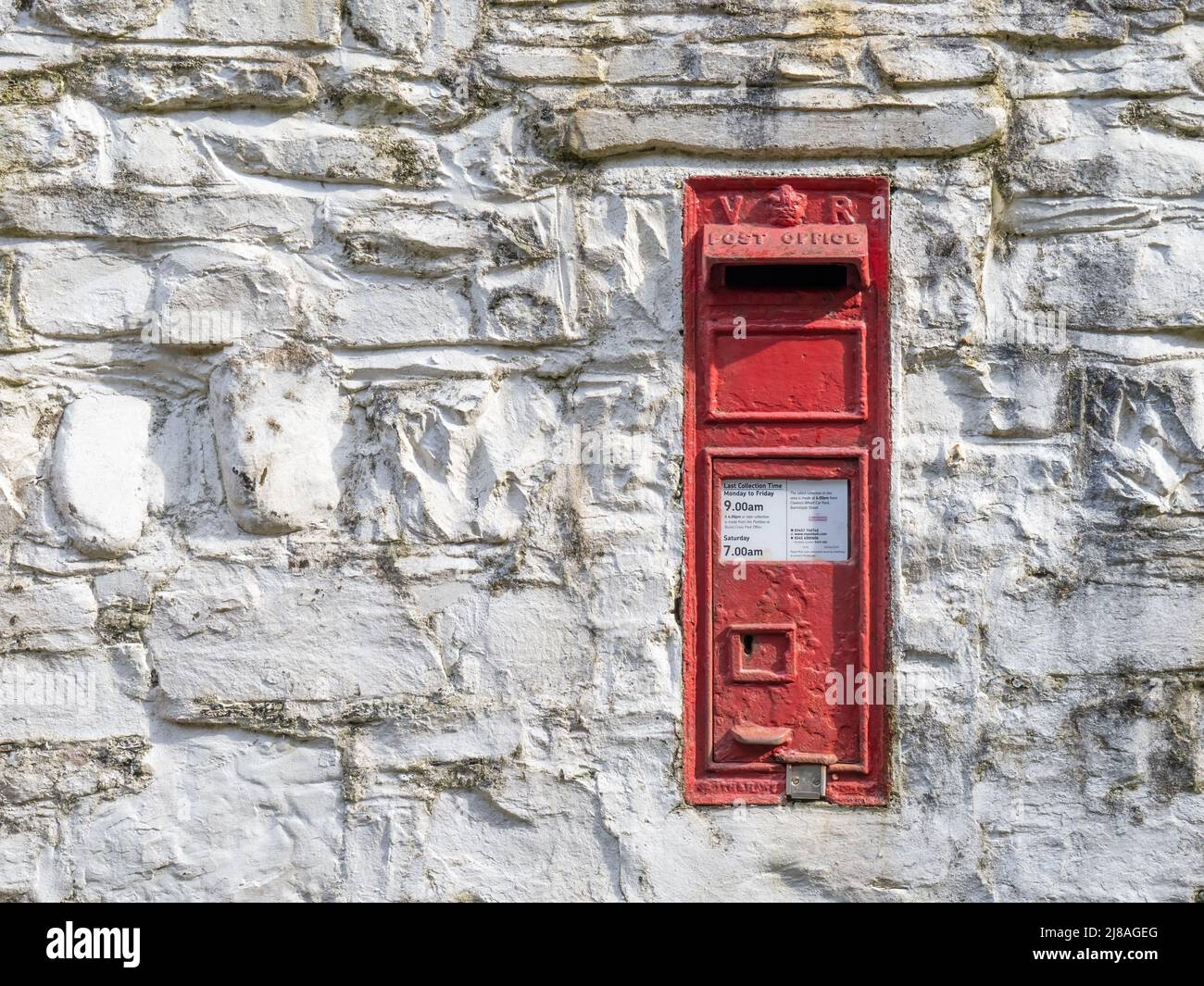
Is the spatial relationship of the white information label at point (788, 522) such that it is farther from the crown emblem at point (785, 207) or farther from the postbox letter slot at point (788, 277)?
the crown emblem at point (785, 207)

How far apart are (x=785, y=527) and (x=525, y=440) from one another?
629mm

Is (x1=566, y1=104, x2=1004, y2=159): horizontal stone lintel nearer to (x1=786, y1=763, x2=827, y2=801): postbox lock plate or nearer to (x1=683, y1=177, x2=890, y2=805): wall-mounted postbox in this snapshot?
(x1=683, y1=177, x2=890, y2=805): wall-mounted postbox

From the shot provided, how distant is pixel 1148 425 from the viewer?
2.67 metres

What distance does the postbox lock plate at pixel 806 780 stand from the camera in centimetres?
263

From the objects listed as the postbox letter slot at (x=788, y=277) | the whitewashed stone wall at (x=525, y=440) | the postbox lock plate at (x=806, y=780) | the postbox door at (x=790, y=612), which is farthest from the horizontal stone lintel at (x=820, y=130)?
the postbox lock plate at (x=806, y=780)

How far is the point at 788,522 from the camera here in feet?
8.77

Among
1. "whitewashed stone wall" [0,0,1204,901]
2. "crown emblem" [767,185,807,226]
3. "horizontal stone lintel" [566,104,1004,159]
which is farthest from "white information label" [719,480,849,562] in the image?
"horizontal stone lintel" [566,104,1004,159]

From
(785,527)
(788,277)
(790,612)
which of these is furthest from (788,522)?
(788,277)

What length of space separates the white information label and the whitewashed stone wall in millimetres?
143

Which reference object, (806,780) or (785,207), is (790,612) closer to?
(806,780)

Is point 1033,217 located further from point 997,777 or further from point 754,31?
point 997,777

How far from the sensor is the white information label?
2670 millimetres

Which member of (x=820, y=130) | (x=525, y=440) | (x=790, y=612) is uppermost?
(x=820, y=130)

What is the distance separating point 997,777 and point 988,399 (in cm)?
86
